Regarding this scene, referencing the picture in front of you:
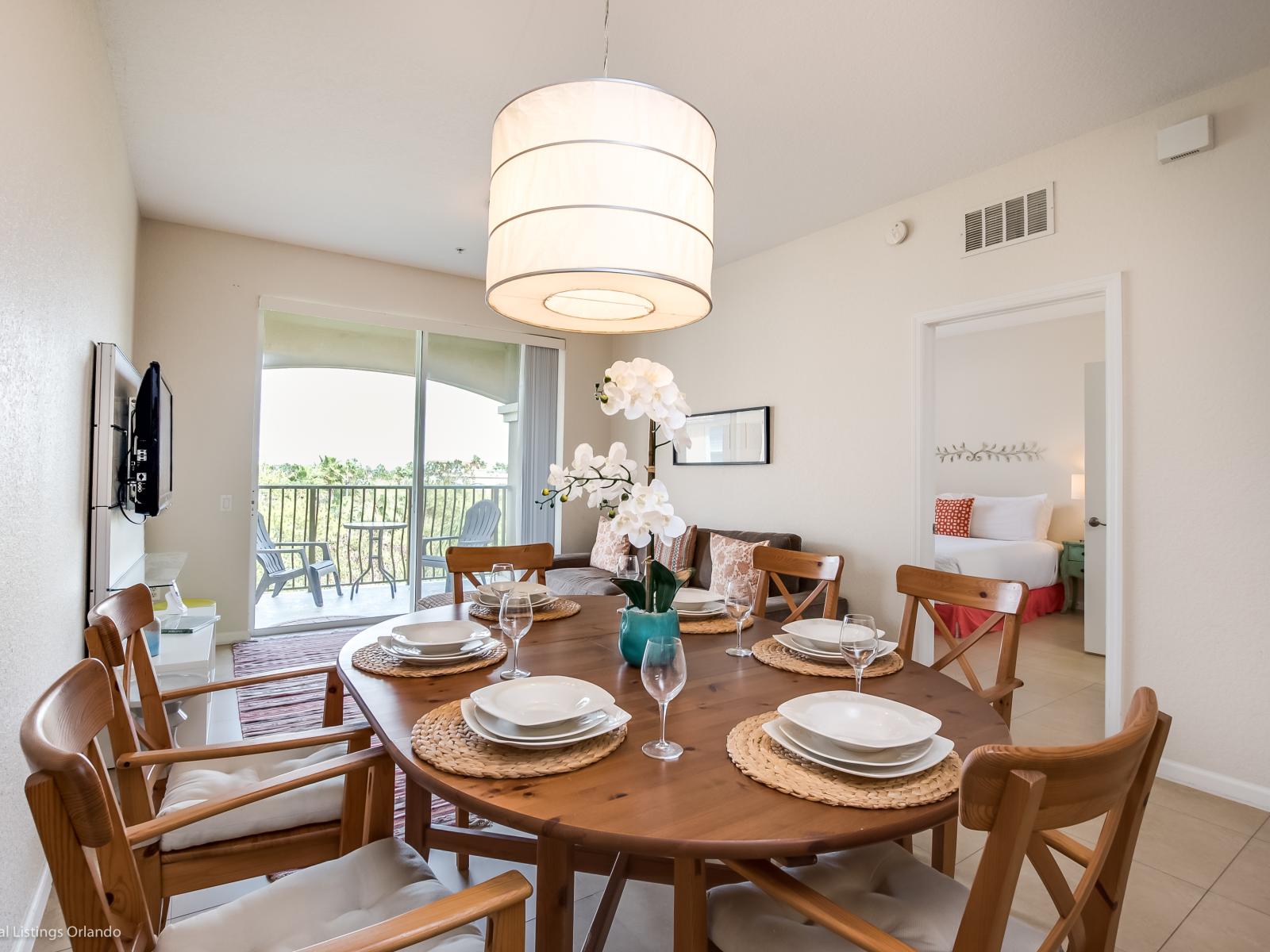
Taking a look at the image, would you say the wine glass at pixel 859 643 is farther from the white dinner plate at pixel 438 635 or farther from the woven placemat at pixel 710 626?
the white dinner plate at pixel 438 635

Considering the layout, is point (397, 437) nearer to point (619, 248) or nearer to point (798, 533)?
point (798, 533)

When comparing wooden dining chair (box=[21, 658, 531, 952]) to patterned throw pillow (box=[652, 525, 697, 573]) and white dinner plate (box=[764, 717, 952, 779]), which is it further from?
patterned throw pillow (box=[652, 525, 697, 573])

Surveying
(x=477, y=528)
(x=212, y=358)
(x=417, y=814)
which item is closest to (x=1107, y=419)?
(x=417, y=814)

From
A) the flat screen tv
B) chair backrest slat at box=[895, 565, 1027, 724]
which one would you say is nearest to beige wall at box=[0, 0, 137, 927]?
the flat screen tv

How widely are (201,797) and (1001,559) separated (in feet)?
17.3

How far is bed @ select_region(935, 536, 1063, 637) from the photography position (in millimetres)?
4621

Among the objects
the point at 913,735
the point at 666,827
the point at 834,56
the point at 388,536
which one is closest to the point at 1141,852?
the point at 913,735

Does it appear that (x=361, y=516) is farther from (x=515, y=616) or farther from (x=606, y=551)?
(x=515, y=616)

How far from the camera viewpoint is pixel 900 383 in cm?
356

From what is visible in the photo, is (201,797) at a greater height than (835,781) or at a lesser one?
lesser

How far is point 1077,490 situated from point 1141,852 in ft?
15.3

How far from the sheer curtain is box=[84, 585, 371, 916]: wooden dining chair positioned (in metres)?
4.00

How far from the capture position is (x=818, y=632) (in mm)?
1705

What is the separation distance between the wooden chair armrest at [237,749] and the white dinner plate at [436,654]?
25 cm
